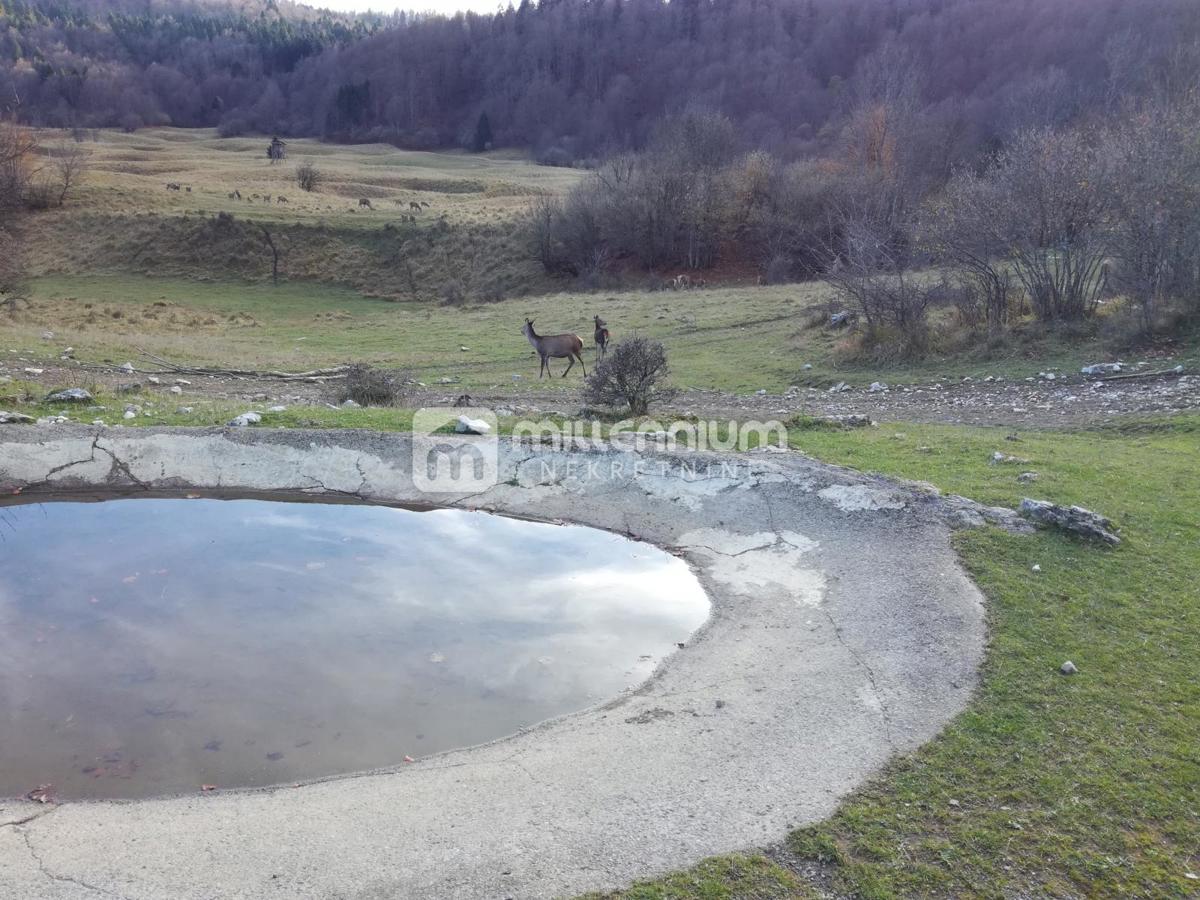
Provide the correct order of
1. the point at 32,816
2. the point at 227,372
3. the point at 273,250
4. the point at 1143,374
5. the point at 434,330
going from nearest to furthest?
1. the point at 32,816
2. the point at 1143,374
3. the point at 227,372
4. the point at 434,330
5. the point at 273,250

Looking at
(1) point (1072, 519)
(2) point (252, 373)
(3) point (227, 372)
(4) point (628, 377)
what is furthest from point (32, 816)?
(3) point (227, 372)

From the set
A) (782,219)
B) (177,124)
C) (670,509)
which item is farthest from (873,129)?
(177,124)

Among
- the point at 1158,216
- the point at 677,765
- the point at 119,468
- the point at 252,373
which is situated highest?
the point at 1158,216

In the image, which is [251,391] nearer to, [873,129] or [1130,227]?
[1130,227]

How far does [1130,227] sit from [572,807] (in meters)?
18.9

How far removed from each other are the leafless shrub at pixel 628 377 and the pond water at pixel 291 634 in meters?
4.61

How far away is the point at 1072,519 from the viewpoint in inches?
342

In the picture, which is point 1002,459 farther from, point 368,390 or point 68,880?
point 368,390

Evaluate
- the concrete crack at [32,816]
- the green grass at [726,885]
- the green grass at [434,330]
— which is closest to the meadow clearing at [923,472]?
the green grass at [726,885]

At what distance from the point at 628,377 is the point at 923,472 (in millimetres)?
5394

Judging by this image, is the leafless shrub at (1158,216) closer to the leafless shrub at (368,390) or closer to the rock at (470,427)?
the rock at (470,427)

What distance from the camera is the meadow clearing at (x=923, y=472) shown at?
4703mm

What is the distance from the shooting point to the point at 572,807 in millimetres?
5129

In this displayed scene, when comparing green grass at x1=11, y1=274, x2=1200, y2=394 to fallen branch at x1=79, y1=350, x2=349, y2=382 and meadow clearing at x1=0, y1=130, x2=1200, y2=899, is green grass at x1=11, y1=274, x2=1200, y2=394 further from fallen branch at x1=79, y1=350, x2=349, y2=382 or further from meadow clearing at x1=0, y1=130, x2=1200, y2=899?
fallen branch at x1=79, y1=350, x2=349, y2=382
